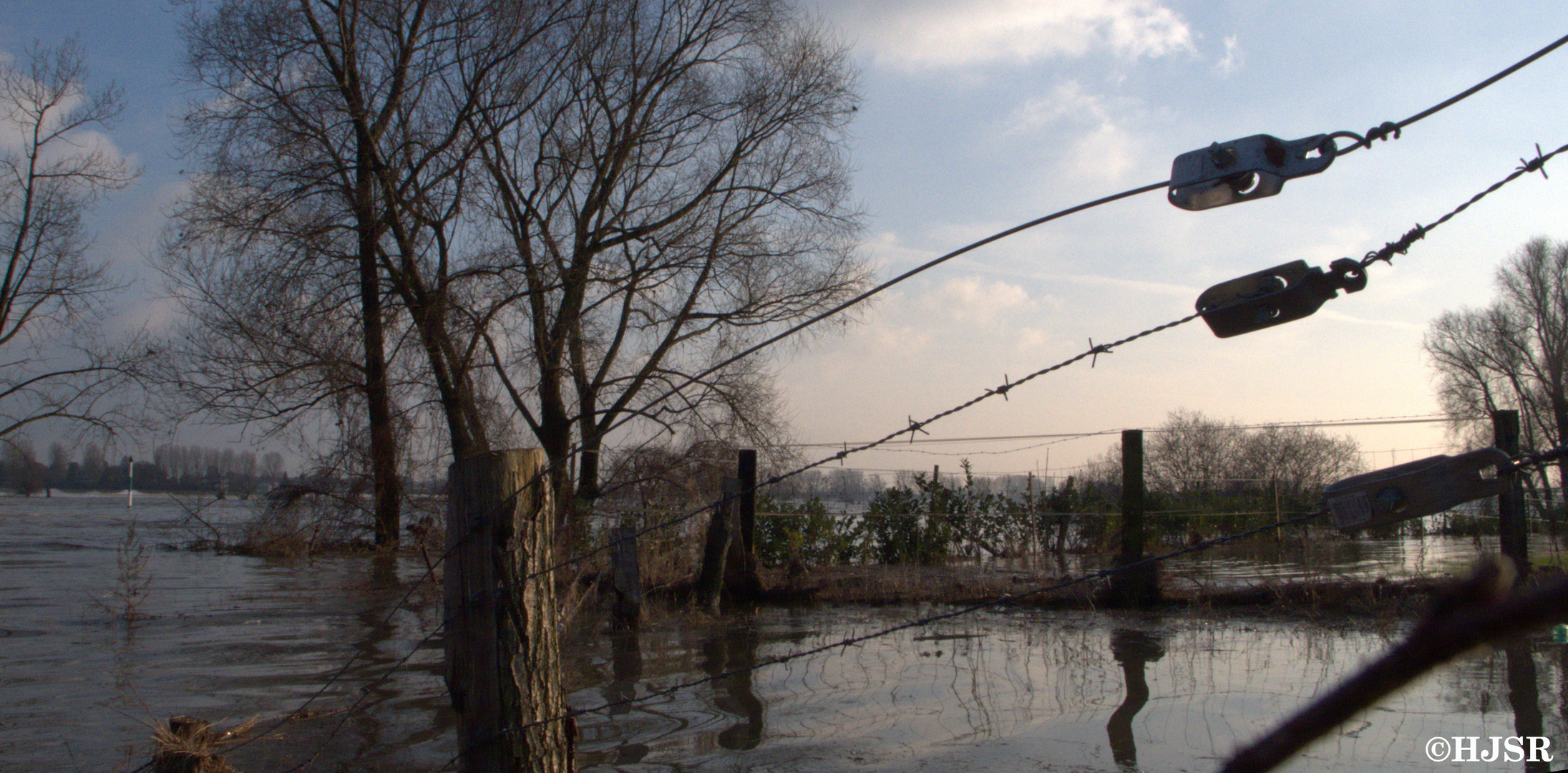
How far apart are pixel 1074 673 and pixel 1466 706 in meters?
2.57

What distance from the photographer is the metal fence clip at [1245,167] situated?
3012 millimetres

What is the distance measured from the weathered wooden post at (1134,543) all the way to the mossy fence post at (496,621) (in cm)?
861

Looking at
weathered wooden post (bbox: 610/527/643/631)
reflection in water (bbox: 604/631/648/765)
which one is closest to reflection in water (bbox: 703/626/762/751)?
reflection in water (bbox: 604/631/648/765)

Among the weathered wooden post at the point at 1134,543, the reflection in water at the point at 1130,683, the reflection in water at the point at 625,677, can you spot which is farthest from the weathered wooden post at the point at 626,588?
the weathered wooden post at the point at 1134,543

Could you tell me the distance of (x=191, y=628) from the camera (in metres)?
10.9

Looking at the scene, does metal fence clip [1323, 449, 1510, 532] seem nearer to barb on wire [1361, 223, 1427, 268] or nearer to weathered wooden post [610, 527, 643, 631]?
barb on wire [1361, 223, 1427, 268]

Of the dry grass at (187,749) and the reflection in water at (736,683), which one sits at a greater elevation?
the dry grass at (187,749)

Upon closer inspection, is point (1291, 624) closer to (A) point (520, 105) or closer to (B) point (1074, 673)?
(B) point (1074, 673)

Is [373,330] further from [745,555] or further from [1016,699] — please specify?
[1016,699]

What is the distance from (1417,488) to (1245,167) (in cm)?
134

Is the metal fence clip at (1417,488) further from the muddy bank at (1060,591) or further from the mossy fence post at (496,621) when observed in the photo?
the muddy bank at (1060,591)

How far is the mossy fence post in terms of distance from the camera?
3498 mm

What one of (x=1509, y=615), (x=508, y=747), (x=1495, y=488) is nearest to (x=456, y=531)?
(x=508, y=747)

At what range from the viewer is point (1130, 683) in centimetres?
739
